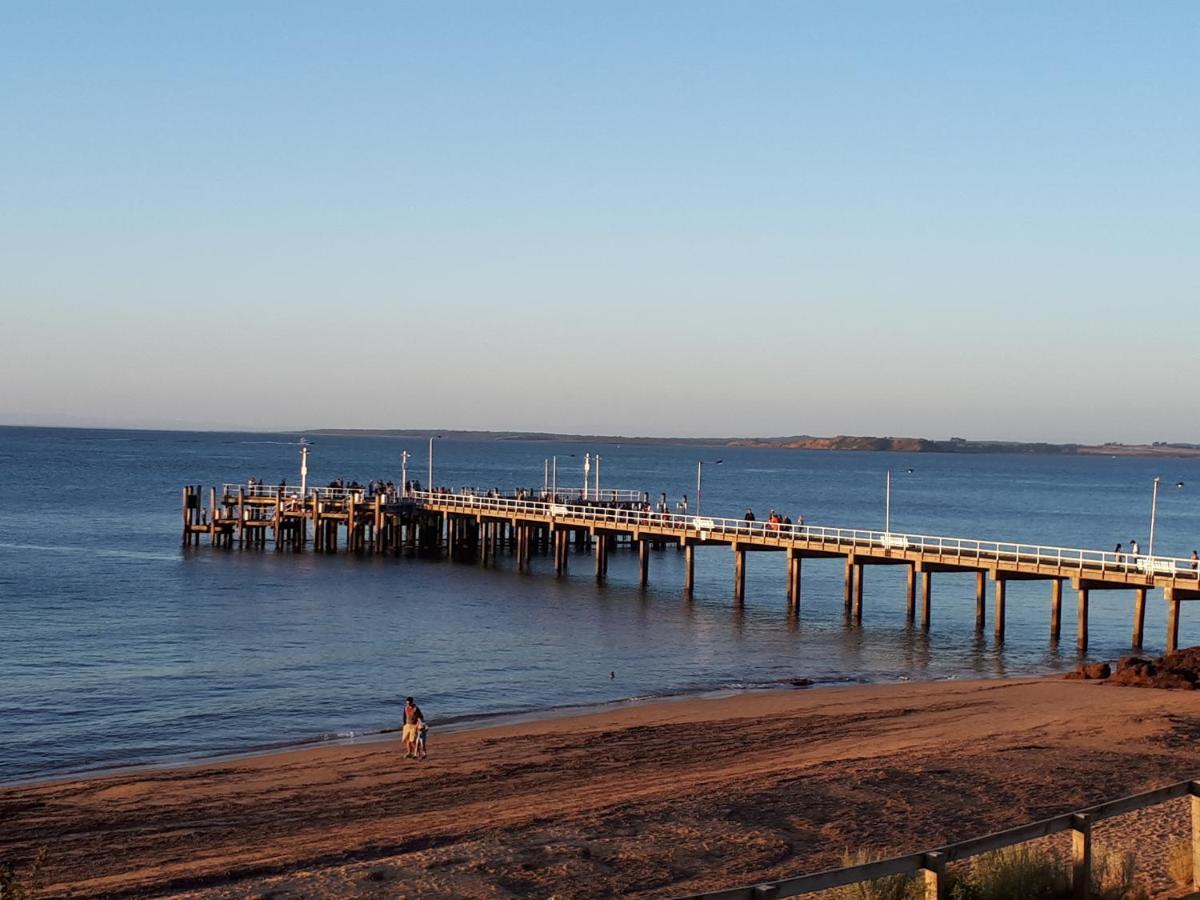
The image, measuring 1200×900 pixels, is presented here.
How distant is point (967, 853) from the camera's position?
10625 millimetres

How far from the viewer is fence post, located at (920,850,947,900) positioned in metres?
10.4

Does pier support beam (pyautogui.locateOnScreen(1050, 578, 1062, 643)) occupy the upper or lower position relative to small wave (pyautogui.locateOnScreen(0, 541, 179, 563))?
upper

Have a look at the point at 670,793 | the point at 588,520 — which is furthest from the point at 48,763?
the point at 588,520

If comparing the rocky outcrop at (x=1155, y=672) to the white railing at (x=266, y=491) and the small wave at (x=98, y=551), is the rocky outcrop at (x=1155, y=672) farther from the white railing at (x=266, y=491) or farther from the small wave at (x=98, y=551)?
the white railing at (x=266, y=491)

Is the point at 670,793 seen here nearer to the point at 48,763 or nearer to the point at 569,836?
the point at 569,836

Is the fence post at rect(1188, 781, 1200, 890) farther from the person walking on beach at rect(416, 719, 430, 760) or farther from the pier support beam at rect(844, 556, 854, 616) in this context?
the pier support beam at rect(844, 556, 854, 616)

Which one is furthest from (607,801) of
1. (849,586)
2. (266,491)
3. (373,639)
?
(266,491)

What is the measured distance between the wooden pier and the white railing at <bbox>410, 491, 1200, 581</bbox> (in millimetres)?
66

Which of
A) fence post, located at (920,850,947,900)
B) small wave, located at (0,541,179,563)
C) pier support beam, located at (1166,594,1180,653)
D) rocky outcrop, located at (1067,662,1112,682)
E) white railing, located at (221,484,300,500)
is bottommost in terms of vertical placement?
small wave, located at (0,541,179,563)

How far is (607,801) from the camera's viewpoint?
65.0 ft

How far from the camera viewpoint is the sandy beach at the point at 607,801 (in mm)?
15438

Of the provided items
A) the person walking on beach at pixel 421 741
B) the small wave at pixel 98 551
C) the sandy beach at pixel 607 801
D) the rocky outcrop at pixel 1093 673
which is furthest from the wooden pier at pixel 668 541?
the person walking on beach at pixel 421 741

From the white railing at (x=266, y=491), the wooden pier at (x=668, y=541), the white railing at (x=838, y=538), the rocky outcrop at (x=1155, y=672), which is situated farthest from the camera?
the white railing at (x=266, y=491)

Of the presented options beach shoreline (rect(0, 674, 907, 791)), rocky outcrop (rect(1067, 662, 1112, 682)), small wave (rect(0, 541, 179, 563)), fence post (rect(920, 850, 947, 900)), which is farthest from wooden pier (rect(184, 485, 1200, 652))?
fence post (rect(920, 850, 947, 900))
